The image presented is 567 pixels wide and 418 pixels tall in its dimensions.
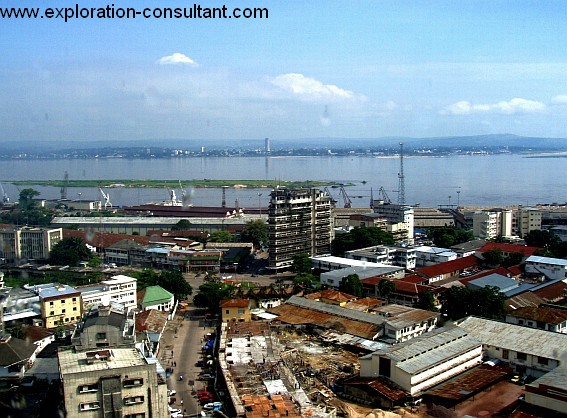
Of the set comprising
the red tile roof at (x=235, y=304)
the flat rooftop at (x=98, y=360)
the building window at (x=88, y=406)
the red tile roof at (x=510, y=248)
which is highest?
the flat rooftop at (x=98, y=360)

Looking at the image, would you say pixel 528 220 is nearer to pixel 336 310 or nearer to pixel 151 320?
pixel 336 310

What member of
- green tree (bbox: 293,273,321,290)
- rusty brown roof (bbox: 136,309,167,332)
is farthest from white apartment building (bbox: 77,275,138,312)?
green tree (bbox: 293,273,321,290)

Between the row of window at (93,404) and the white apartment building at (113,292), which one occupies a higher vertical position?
the row of window at (93,404)

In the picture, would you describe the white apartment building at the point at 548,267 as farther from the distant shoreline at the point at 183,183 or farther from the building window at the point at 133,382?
the distant shoreline at the point at 183,183

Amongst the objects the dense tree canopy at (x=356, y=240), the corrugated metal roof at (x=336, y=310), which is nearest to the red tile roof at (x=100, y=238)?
the dense tree canopy at (x=356, y=240)

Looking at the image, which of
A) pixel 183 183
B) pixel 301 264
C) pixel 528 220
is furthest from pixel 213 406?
pixel 183 183

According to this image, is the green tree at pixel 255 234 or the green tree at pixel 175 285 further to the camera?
the green tree at pixel 255 234
